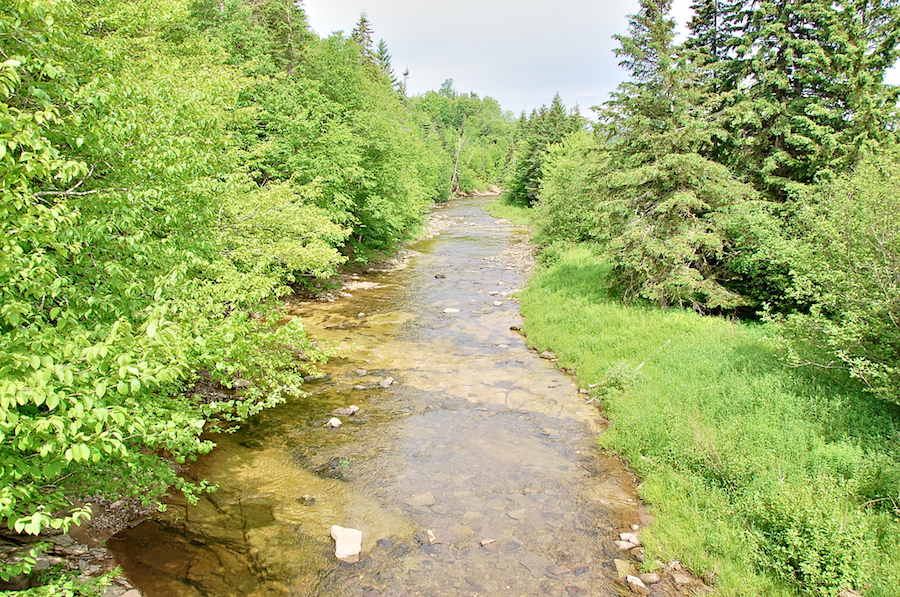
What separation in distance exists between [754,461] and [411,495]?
5923 millimetres

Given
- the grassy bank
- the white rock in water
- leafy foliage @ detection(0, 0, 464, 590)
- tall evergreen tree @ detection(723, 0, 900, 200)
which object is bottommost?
the white rock in water

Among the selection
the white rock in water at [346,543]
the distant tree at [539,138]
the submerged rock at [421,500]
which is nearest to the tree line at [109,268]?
the white rock in water at [346,543]

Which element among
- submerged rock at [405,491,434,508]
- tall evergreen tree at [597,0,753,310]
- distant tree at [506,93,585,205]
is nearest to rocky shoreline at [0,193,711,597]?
submerged rock at [405,491,434,508]

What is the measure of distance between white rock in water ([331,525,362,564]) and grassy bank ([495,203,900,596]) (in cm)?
447

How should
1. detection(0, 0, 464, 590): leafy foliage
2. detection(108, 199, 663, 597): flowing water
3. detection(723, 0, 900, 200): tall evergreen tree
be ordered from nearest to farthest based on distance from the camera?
detection(0, 0, 464, 590): leafy foliage → detection(108, 199, 663, 597): flowing water → detection(723, 0, 900, 200): tall evergreen tree

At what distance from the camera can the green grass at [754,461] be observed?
6234 mm

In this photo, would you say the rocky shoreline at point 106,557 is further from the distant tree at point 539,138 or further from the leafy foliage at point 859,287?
the distant tree at point 539,138

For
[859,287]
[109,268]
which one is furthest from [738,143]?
[109,268]

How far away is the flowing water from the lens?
6746mm

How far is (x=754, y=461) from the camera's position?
26.2 ft

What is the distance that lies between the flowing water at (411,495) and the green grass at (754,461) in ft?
2.87

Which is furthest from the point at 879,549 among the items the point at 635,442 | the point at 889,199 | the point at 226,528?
the point at 226,528

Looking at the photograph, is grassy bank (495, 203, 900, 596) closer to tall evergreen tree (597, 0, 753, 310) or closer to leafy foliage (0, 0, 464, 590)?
tall evergreen tree (597, 0, 753, 310)

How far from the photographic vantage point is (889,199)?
8.98m
